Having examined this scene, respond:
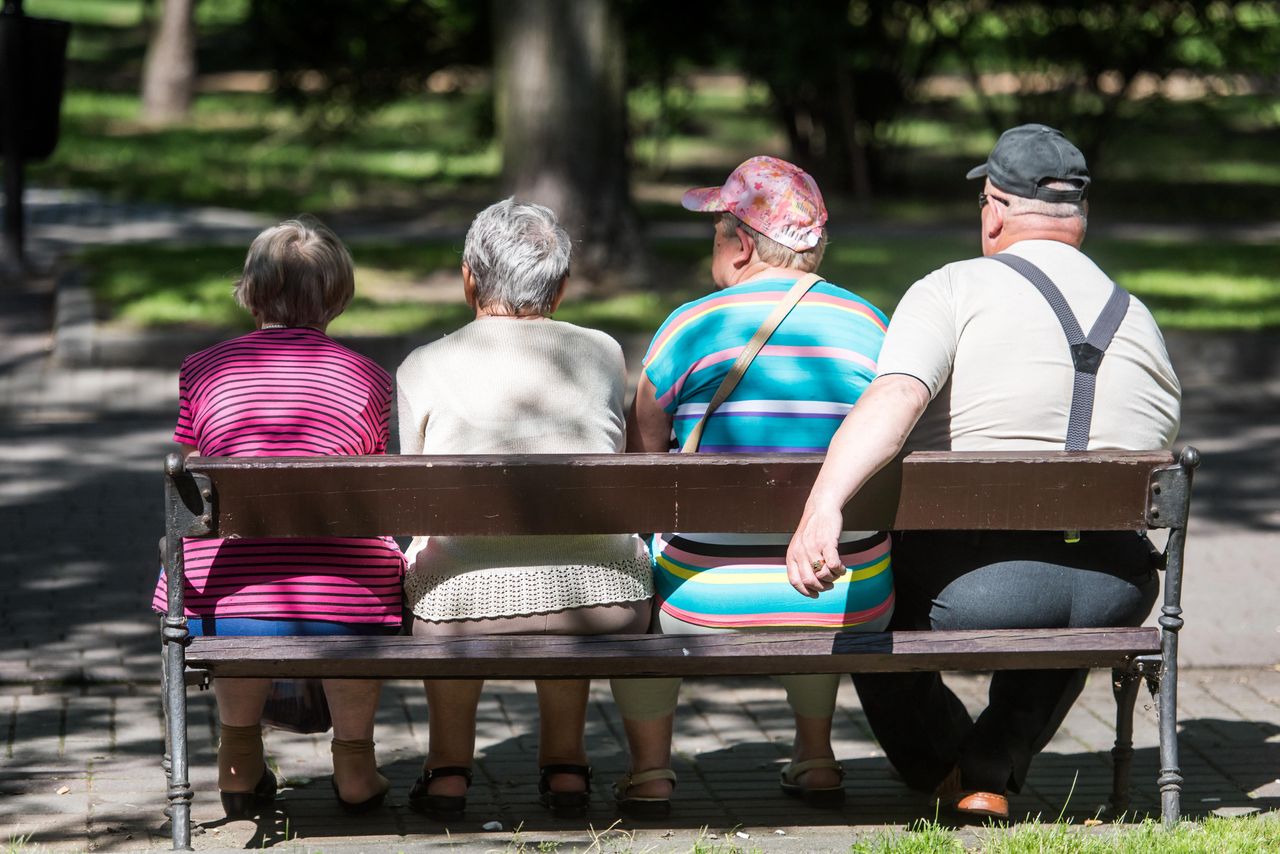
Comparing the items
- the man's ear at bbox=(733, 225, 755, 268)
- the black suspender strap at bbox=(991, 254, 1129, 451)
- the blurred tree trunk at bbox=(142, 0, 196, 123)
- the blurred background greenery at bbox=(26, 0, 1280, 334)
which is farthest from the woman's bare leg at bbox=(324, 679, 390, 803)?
the blurred tree trunk at bbox=(142, 0, 196, 123)

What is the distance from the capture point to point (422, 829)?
13.6ft

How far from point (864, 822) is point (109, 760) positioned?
199cm

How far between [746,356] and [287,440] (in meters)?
1.07

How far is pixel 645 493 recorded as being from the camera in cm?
370

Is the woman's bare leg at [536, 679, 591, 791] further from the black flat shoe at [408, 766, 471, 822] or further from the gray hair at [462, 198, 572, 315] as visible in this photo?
the gray hair at [462, 198, 572, 315]

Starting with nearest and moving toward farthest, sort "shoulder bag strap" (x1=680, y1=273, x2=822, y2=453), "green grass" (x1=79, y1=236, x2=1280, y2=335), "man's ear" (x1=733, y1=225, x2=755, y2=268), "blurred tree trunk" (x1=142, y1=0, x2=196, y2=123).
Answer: "shoulder bag strap" (x1=680, y1=273, x2=822, y2=453)
"man's ear" (x1=733, y1=225, x2=755, y2=268)
"green grass" (x1=79, y1=236, x2=1280, y2=335)
"blurred tree trunk" (x1=142, y1=0, x2=196, y2=123)

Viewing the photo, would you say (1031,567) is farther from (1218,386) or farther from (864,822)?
(1218,386)

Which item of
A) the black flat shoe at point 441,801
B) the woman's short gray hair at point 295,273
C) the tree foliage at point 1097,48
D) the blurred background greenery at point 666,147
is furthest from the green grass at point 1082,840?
the tree foliage at point 1097,48

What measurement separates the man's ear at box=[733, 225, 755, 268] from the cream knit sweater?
0.40 metres

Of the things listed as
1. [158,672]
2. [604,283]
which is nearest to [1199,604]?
[158,672]

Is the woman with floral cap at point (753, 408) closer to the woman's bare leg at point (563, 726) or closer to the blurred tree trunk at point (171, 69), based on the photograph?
the woman's bare leg at point (563, 726)

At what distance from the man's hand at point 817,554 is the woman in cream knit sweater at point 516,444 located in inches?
25.3

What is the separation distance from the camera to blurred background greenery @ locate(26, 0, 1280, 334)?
475 inches

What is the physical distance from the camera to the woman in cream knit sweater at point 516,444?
A: 3.96m
